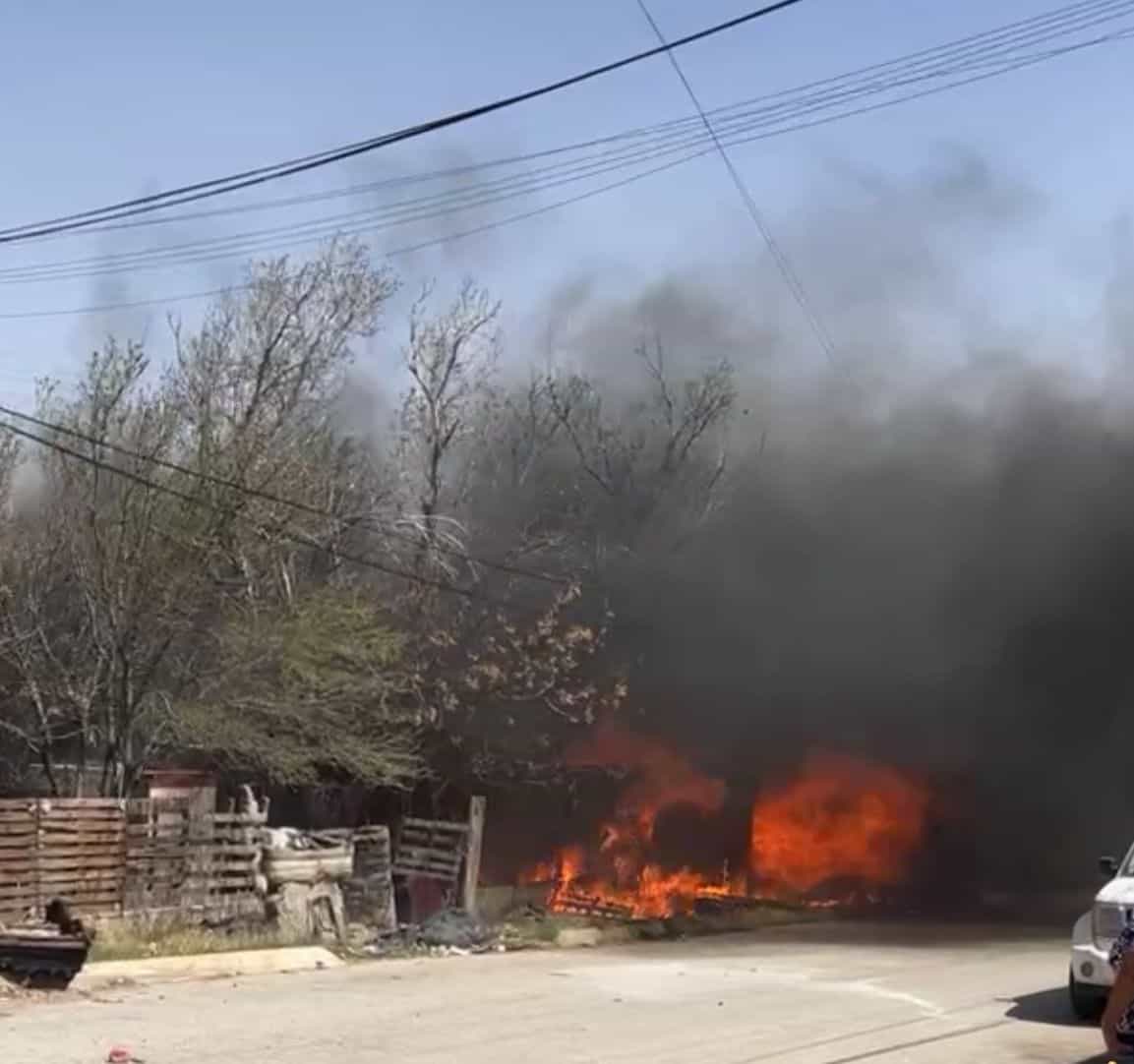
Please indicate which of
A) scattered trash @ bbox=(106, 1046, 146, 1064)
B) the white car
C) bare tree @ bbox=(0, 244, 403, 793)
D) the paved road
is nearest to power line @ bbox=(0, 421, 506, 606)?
bare tree @ bbox=(0, 244, 403, 793)

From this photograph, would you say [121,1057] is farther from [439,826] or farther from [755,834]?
[755,834]

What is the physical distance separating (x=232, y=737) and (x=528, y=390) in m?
13.7

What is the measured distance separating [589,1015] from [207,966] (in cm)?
425

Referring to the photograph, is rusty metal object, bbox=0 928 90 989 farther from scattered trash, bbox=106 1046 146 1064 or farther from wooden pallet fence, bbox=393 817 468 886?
wooden pallet fence, bbox=393 817 468 886

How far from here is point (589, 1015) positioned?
39.4 feet

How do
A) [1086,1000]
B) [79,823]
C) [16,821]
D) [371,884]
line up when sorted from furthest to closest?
[371,884]
[79,823]
[16,821]
[1086,1000]

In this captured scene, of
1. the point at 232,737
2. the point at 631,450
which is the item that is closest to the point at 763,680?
the point at 631,450

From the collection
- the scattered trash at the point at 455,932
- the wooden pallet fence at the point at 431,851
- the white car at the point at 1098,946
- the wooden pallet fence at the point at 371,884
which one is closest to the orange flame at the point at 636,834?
the wooden pallet fence at the point at 431,851

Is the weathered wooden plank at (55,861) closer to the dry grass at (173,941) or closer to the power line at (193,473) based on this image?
the dry grass at (173,941)

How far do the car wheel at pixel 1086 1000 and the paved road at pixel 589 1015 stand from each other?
0.16 m

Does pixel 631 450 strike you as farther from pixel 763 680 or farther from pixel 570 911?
pixel 570 911

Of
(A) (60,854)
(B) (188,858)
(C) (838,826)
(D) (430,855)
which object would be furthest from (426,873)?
(C) (838,826)

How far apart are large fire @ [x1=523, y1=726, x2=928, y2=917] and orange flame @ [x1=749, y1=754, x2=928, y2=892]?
0.06ft

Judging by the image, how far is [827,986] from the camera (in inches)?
565
